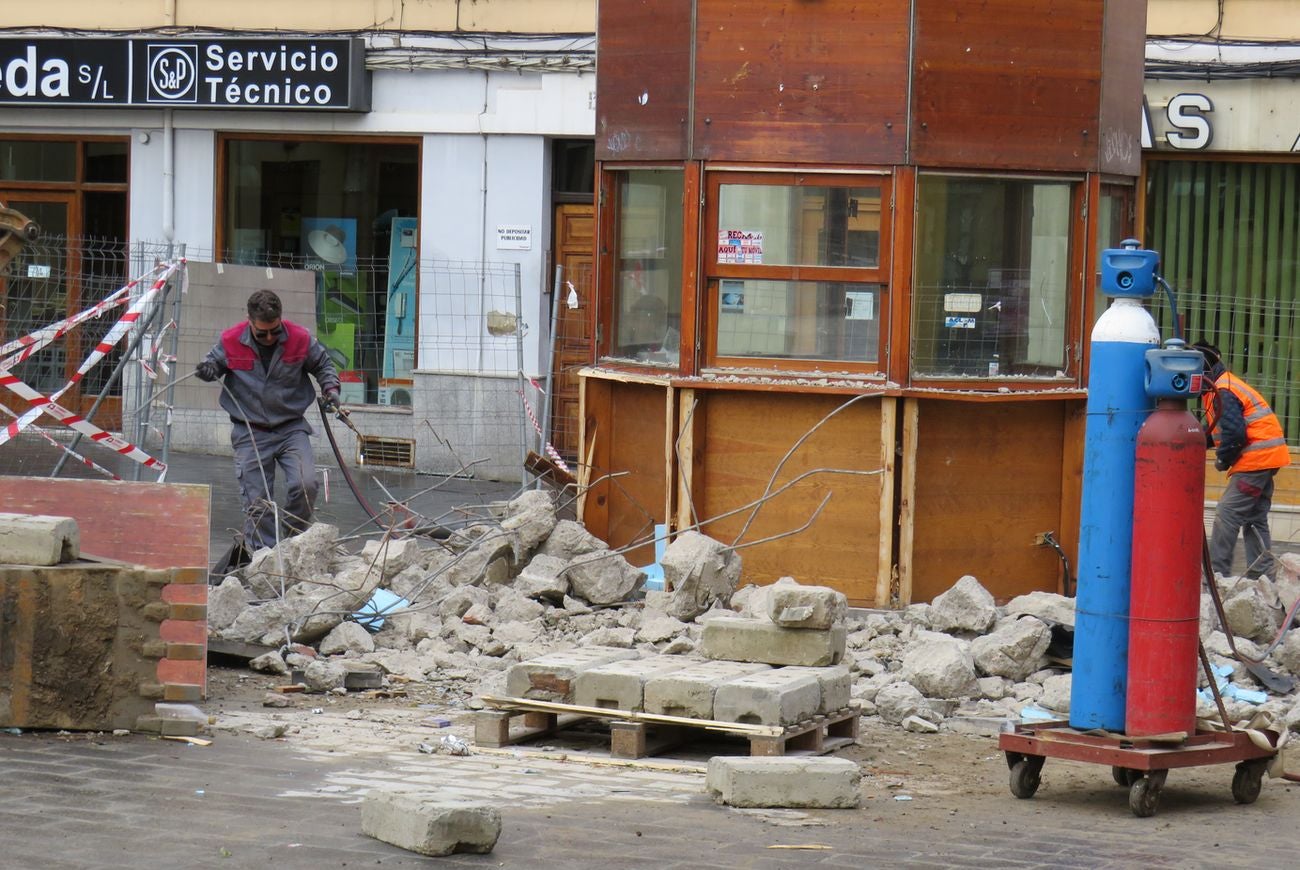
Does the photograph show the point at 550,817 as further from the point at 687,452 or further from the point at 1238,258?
the point at 1238,258

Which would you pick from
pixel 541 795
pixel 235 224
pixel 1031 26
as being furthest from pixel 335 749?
pixel 235 224

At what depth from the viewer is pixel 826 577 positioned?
11.3m

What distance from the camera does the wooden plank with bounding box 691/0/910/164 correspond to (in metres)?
11.0

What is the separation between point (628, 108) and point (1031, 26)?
253cm

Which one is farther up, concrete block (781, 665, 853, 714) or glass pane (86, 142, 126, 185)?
glass pane (86, 142, 126, 185)

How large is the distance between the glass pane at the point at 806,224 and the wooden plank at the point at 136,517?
3.87 metres

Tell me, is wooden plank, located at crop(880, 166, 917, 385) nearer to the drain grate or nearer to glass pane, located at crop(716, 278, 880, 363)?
glass pane, located at crop(716, 278, 880, 363)

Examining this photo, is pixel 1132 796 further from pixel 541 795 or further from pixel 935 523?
pixel 935 523

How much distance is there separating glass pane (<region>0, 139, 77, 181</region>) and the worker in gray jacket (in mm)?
8272

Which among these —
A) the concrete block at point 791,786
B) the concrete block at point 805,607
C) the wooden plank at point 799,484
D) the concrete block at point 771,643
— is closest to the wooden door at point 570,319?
the wooden plank at point 799,484

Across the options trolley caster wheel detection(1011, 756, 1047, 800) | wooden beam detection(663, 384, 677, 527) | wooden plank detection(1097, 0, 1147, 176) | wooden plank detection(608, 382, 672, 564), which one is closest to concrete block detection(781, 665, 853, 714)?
trolley caster wheel detection(1011, 756, 1047, 800)

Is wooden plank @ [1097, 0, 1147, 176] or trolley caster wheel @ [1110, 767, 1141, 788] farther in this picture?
wooden plank @ [1097, 0, 1147, 176]

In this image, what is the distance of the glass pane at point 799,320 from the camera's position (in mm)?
11305

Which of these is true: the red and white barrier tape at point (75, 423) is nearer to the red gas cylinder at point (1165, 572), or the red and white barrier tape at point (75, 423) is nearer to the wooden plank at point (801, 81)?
the wooden plank at point (801, 81)
